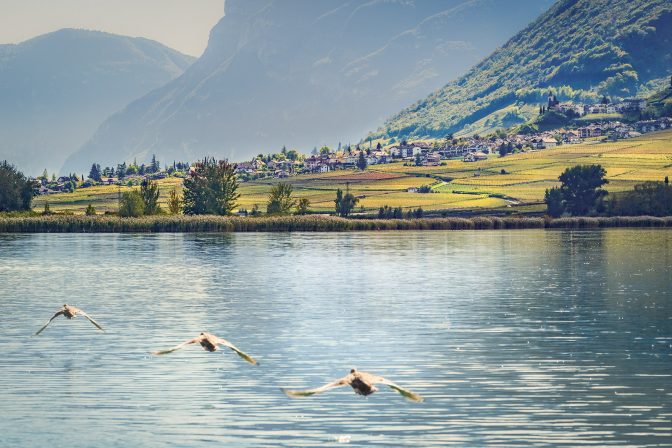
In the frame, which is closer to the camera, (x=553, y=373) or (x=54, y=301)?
(x=553, y=373)

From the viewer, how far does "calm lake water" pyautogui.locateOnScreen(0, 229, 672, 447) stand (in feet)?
121

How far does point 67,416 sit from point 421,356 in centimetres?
1794

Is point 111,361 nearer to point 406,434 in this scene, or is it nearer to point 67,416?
point 67,416

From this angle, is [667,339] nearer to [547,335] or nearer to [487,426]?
[547,335]

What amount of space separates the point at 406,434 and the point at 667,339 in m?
23.7

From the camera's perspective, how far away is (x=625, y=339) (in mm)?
55594

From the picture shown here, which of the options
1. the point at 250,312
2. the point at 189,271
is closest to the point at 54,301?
the point at 250,312

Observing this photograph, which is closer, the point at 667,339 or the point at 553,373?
the point at 553,373

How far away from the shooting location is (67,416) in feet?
128

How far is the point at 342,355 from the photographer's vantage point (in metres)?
51.4

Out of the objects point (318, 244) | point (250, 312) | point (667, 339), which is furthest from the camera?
point (318, 244)

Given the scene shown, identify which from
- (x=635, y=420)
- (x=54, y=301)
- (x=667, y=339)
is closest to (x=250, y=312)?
(x=54, y=301)

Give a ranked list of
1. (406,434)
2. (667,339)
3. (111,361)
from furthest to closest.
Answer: (667,339), (111,361), (406,434)

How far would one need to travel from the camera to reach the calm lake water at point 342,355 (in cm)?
3697
